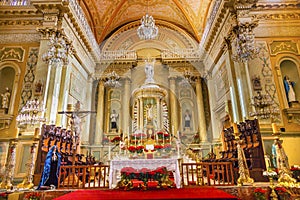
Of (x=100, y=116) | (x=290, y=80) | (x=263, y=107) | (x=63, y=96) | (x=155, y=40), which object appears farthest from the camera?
(x=155, y=40)

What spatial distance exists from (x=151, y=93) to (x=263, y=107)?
6058mm

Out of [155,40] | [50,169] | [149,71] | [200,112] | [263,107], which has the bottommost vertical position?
[50,169]

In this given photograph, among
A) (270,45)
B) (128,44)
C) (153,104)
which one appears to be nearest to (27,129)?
(153,104)

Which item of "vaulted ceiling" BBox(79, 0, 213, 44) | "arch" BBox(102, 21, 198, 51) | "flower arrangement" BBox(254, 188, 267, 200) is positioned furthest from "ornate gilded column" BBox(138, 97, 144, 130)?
"flower arrangement" BBox(254, 188, 267, 200)

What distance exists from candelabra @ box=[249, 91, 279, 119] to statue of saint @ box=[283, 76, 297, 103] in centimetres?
99

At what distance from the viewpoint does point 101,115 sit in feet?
40.0

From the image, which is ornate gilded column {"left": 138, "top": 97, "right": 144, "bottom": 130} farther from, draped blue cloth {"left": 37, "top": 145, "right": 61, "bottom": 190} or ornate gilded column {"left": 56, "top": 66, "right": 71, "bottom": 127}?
draped blue cloth {"left": 37, "top": 145, "right": 61, "bottom": 190}

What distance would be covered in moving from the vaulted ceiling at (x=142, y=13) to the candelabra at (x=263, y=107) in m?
7.00

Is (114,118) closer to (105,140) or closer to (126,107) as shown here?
(126,107)

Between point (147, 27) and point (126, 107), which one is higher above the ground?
point (147, 27)

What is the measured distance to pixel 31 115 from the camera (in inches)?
279

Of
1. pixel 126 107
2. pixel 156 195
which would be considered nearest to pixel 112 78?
pixel 126 107

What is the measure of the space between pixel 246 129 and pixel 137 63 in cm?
845

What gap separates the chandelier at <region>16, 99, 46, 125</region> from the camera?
22.8 feet
